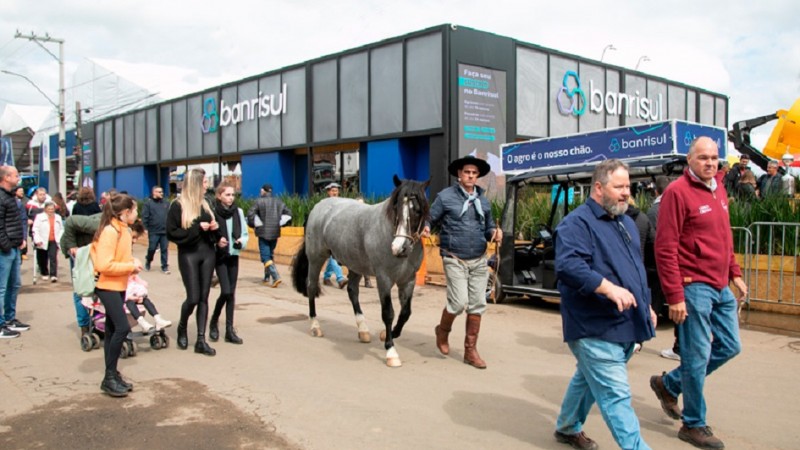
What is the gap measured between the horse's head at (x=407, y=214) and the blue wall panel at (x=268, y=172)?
17.4 m

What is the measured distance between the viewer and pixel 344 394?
5.29m

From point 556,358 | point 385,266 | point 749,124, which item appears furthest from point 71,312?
point 749,124

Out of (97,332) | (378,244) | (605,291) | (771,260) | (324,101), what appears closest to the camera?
(605,291)

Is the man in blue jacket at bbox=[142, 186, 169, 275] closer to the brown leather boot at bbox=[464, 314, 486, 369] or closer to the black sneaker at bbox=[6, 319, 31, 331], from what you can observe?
the black sneaker at bbox=[6, 319, 31, 331]

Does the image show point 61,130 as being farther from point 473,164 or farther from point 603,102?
point 473,164

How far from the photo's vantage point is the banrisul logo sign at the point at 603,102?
2088 cm

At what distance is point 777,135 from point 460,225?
14.5 m

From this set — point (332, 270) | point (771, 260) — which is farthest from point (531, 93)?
point (771, 260)

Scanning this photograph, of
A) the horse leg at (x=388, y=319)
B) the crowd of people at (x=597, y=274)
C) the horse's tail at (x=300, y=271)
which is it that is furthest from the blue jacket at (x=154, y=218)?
the horse leg at (x=388, y=319)

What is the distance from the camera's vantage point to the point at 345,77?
2059 cm

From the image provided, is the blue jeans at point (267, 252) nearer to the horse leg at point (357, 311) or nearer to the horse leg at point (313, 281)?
the horse leg at point (313, 281)

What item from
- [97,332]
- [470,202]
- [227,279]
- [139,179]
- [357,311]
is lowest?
[97,332]

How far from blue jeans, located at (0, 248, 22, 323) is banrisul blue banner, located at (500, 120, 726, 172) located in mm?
7354

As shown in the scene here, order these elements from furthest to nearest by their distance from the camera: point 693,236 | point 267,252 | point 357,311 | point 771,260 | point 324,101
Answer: point 324,101 < point 267,252 < point 771,260 < point 357,311 < point 693,236
